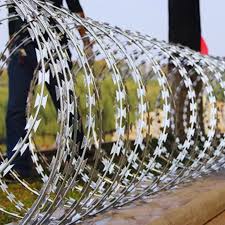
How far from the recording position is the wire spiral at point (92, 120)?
9.62ft

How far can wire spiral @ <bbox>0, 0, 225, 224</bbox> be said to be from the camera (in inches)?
115

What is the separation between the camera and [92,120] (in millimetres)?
3178

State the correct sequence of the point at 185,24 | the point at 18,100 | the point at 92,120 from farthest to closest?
the point at 185,24 < the point at 18,100 < the point at 92,120

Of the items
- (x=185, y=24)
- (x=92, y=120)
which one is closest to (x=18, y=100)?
(x=92, y=120)

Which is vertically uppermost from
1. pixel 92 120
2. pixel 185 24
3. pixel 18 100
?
pixel 92 120

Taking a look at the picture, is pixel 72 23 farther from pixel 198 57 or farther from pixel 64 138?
pixel 198 57

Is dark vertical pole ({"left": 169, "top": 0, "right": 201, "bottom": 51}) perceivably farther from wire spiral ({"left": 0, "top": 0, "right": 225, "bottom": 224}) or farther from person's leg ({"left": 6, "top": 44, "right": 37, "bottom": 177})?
wire spiral ({"left": 0, "top": 0, "right": 225, "bottom": 224})

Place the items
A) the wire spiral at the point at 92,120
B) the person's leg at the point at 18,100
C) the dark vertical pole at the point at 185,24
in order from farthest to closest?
the dark vertical pole at the point at 185,24 < the person's leg at the point at 18,100 < the wire spiral at the point at 92,120

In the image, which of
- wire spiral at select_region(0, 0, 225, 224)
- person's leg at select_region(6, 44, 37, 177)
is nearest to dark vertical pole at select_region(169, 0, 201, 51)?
person's leg at select_region(6, 44, 37, 177)

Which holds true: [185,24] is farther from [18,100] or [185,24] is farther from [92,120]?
[92,120]

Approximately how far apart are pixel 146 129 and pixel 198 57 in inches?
51.0

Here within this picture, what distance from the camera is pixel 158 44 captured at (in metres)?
4.49

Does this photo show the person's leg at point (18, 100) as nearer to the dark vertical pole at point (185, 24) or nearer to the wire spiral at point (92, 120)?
the wire spiral at point (92, 120)

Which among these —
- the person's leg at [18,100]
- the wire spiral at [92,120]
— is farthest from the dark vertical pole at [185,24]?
the wire spiral at [92,120]
